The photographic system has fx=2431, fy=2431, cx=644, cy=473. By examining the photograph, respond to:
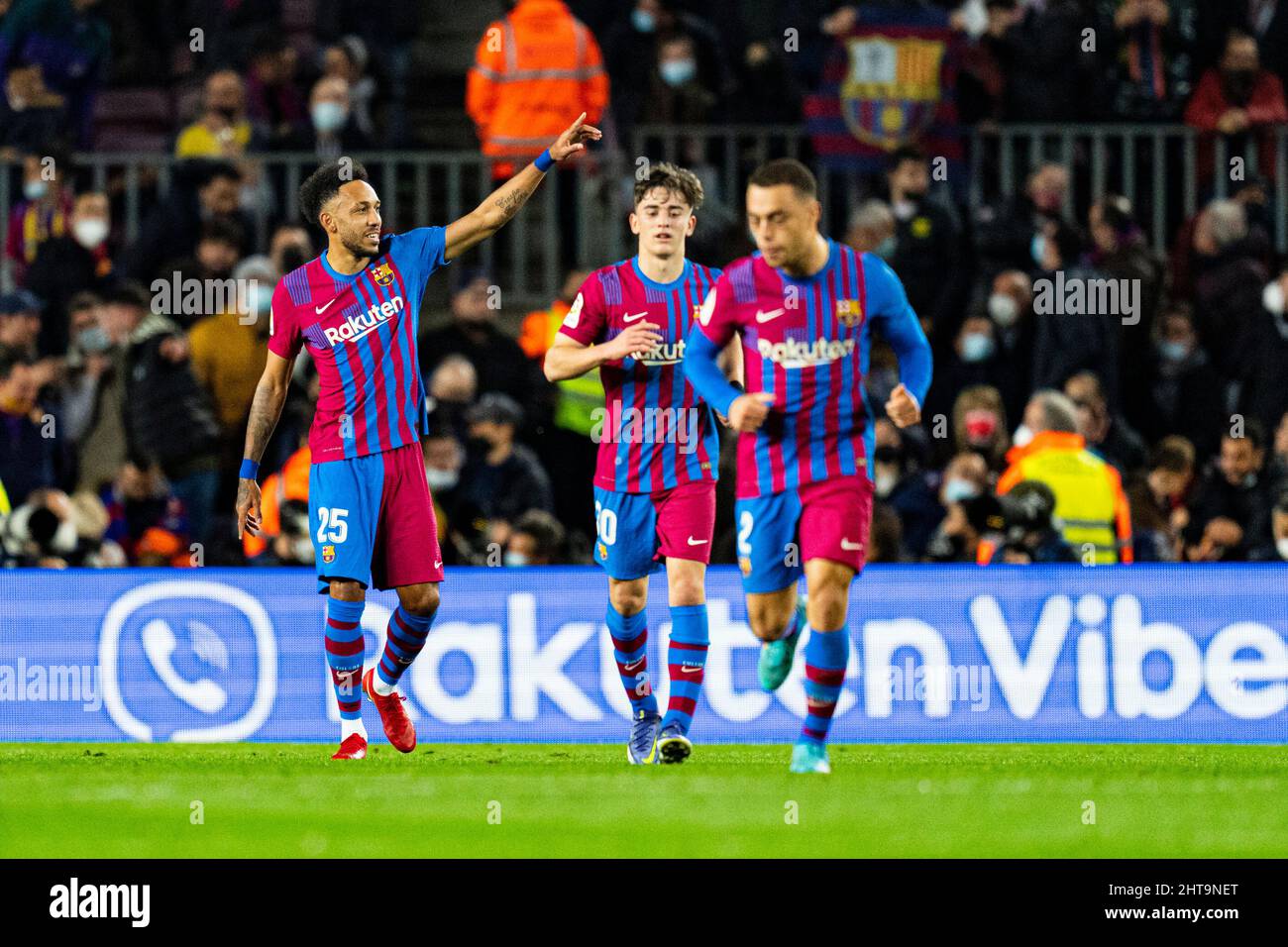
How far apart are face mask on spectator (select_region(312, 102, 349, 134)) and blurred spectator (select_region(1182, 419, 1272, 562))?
5530mm

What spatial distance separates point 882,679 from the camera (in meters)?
11.1

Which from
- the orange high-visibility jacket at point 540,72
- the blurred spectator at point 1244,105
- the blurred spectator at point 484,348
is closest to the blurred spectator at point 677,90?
the orange high-visibility jacket at point 540,72

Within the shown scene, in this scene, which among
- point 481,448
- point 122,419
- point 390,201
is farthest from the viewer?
point 390,201

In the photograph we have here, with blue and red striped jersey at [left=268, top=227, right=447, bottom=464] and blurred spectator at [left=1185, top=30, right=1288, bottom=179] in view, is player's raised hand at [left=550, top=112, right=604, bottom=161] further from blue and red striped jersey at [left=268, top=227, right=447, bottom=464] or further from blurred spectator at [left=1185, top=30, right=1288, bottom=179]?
blurred spectator at [left=1185, top=30, right=1288, bottom=179]

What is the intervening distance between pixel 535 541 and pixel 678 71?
4.05 m

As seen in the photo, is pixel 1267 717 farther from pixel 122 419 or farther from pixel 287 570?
pixel 122 419

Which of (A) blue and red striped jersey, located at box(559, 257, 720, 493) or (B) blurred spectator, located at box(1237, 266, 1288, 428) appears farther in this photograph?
(B) blurred spectator, located at box(1237, 266, 1288, 428)

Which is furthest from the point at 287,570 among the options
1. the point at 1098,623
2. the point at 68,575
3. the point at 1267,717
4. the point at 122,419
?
the point at 1267,717

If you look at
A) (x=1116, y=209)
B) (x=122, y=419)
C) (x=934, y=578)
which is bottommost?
(x=934, y=578)

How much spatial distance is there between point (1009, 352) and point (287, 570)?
4638 mm

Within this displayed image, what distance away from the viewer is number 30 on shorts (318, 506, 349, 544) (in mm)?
8953

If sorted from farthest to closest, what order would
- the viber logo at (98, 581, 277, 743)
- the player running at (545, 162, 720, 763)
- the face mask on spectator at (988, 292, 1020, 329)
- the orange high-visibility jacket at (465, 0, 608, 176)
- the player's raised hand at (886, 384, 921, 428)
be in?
1. the orange high-visibility jacket at (465, 0, 608, 176)
2. the face mask on spectator at (988, 292, 1020, 329)
3. the viber logo at (98, 581, 277, 743)
4. the player running at (545, 162, 720, 763)
5. the player's raised hand at (886, 384, 921, 428)

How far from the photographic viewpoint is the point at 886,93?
14.7 m

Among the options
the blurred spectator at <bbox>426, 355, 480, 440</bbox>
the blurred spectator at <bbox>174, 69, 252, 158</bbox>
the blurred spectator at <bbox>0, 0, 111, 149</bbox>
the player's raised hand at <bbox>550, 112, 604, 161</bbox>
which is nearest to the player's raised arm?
the player's raised hand at <bbox>550, 112, 604, 161</bbox>
